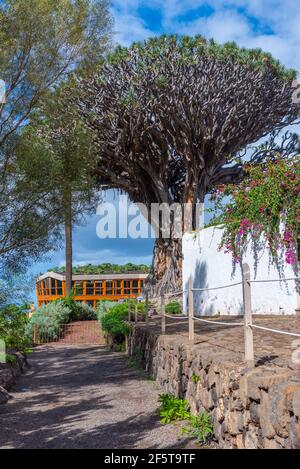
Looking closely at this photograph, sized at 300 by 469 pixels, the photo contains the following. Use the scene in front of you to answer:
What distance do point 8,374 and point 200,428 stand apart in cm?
587

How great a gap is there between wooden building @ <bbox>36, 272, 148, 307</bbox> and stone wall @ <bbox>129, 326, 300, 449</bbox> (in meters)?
25.4

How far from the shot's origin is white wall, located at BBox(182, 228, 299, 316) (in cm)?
1178

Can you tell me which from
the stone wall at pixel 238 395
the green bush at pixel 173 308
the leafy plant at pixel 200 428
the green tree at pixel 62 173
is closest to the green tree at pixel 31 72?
the green tree at pixel 62 173

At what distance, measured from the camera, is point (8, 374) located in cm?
1009

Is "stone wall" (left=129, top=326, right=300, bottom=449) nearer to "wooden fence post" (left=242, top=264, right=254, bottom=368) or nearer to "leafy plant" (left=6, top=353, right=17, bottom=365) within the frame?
"wooden fence post" (left=242, top=264, right=254, bottom=368)

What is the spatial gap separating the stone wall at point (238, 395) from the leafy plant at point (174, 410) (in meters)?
0.14

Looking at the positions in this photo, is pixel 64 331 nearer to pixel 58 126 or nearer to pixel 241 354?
pixel 58 126

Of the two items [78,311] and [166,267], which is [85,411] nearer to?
[166,267]

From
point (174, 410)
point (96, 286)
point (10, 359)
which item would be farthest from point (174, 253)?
point (174, 410)

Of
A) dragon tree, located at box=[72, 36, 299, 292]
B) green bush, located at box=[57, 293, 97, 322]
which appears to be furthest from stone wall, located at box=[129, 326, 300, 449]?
green bush, located at box=[57, 293, 97, 322]

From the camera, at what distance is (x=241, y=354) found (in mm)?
5562

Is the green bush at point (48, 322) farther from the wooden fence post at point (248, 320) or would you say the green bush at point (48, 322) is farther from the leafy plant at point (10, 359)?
the wooden fence post at point (248, 320)

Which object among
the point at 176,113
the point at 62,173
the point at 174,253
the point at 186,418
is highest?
the point at 176,113

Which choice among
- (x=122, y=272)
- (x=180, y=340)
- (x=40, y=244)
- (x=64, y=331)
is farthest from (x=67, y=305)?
(x=180, y=340)
